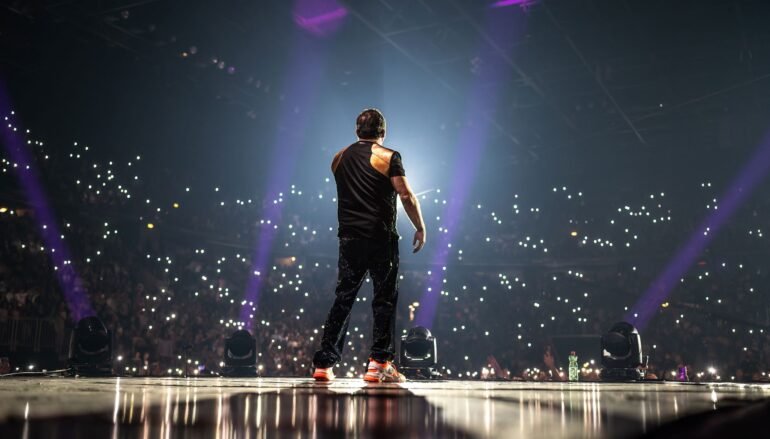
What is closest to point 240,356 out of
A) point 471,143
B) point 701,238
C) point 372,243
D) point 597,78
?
point 372,243

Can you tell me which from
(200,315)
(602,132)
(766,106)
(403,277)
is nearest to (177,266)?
(200,315)

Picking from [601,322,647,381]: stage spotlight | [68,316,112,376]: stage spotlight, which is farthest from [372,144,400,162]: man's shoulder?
[68,316,112,376]: stage spotlight

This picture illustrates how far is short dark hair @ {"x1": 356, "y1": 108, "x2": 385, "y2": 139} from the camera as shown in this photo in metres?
3.84

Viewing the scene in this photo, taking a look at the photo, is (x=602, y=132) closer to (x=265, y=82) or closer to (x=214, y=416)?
(x=265, y=82)

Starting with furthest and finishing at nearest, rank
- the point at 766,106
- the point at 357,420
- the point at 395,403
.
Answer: the point at 766,106 → the point at 395,403 → the point at 357,420

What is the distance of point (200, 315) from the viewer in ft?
40.4

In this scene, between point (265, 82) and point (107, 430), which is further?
point (265, 82)

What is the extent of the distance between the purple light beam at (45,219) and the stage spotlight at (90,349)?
5012 millimetres

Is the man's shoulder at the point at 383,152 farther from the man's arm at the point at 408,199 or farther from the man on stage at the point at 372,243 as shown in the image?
the man's arm at the point at 408,199

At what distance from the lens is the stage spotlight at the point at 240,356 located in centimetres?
671

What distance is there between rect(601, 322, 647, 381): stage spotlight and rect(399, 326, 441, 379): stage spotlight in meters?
1.61

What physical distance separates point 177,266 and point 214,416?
12.4 metres

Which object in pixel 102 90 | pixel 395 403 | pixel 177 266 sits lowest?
pixel 395 403

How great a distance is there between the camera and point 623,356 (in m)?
6.24
